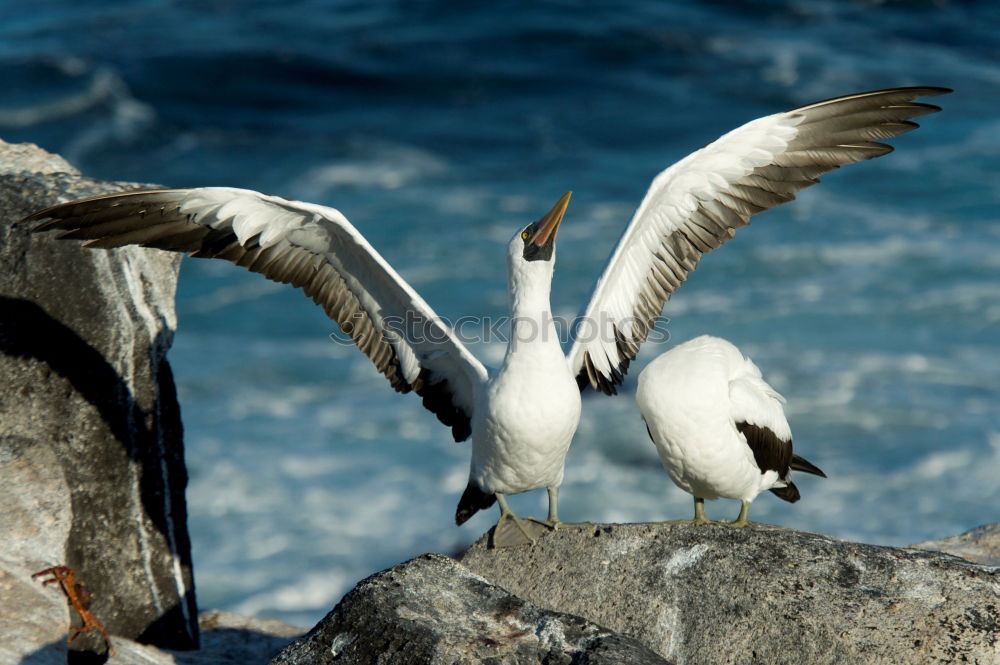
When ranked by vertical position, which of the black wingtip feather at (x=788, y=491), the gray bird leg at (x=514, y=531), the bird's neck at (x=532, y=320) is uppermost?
the bird's neck at (x=532, y=320)

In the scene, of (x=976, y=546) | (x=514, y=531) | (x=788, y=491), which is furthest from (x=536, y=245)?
(x=976, y=546)

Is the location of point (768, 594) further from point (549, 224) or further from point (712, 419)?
point (549, 224)

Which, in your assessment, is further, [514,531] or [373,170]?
[373,170]

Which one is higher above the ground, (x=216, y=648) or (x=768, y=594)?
(x=768, y=594)

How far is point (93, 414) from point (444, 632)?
304 centimetres

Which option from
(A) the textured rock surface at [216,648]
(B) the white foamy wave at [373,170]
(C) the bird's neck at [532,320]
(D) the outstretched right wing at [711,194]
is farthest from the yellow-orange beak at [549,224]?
(B) the white foamy wave at [373,170]

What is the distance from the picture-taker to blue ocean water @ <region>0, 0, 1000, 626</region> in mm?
10820

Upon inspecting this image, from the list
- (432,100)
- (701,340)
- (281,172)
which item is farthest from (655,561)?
(432,100)

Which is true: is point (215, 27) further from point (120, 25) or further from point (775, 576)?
point (775, 576)

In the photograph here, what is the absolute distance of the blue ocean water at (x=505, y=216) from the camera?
1082cm

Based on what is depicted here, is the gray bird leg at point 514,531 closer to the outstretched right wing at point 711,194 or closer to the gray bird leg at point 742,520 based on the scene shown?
the gray bird leg at point 742,520

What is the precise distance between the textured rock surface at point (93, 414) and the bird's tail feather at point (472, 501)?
161cm

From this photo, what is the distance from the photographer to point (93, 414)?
587cm

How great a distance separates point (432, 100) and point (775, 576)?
15560 millimetres
